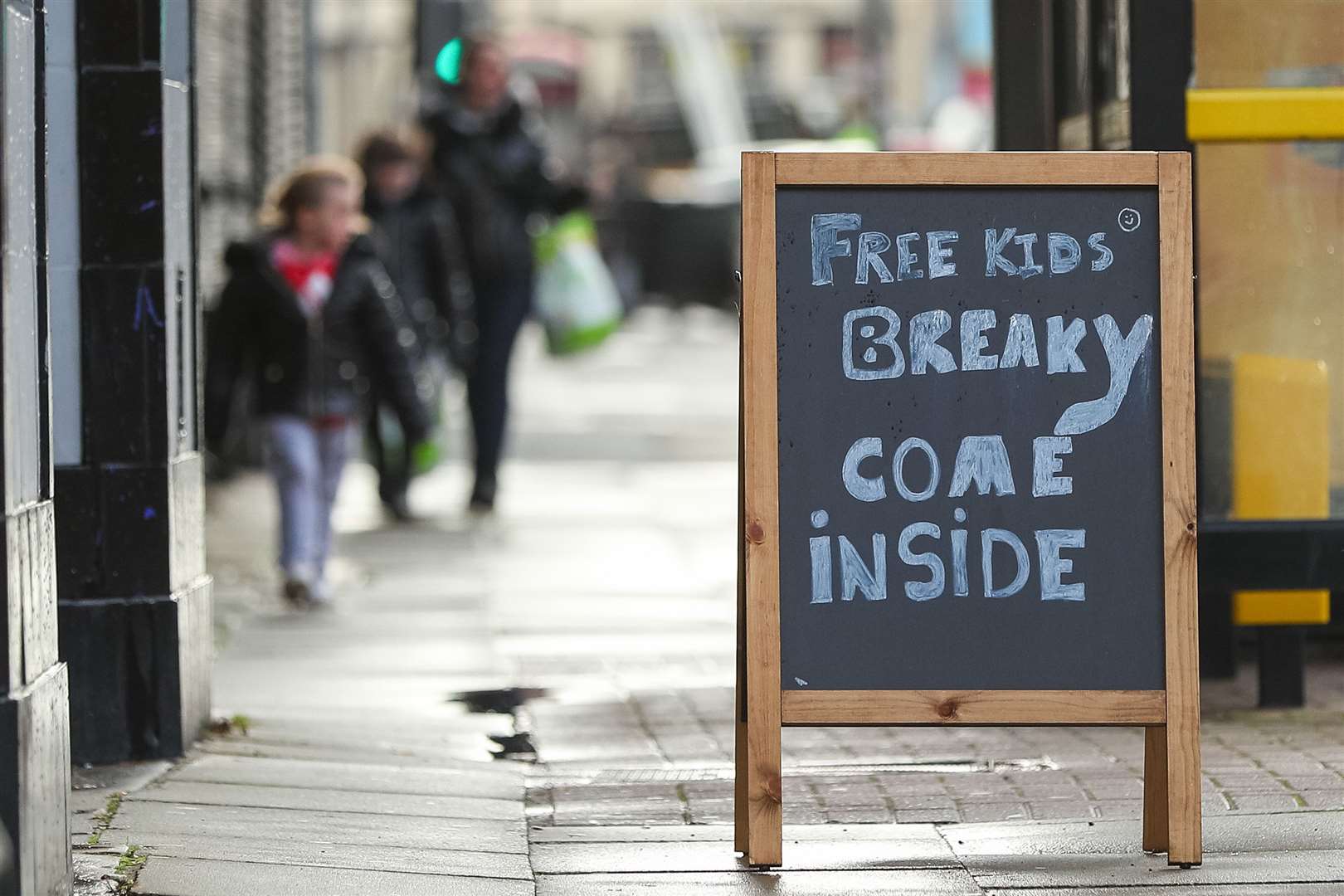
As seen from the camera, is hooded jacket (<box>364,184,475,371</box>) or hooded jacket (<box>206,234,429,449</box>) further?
hooded jacket (<box>364,184,475,371</box>)

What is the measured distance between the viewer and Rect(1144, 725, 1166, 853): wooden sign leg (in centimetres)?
477

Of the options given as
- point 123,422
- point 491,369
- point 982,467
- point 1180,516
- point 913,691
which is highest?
point 491,369

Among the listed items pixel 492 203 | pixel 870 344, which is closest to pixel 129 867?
pixel 870 344

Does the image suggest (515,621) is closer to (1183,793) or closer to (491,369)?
(491,369)

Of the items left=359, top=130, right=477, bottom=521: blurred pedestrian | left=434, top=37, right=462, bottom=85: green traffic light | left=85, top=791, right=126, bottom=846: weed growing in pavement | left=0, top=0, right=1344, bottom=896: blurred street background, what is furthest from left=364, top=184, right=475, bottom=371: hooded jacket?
left=85, top=791, right=126, bottom=846: weed growing in pavement

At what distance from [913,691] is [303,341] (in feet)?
14.4

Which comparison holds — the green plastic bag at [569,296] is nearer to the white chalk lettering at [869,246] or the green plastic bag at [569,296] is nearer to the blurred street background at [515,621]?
the blurred street background at [515,621]

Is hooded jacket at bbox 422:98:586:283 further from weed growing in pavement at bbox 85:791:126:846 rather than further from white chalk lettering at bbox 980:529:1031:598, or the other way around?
white chalk lettering at bbox 980:529:1031:598

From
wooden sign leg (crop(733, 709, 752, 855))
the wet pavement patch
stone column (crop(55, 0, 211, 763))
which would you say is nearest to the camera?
wooden sign leg (crop(733, 709, 752, 855))

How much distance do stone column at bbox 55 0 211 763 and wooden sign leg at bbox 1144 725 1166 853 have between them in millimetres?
2366

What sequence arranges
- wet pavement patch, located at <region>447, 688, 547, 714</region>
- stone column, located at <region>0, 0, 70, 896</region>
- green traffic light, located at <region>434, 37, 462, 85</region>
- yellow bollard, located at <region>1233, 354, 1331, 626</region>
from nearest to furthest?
stone column, located at <region>0, 0, 70, 896</region> → yellow bollard, located at <region>1233, 354, 1331, 626</region> → wet pavement patch, located at <region>447, 688, 547, 714</region> → green traffic light, located at <region>434, 37, 462, 85</region>

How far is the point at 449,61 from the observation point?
502 inches

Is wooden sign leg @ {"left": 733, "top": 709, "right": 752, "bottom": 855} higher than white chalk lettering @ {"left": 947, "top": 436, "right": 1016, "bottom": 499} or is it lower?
lower

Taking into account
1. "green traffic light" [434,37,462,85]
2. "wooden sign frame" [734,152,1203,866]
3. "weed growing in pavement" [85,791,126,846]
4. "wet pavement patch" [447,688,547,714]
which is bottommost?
"weed growing in pavement" [85,791,126,846]
